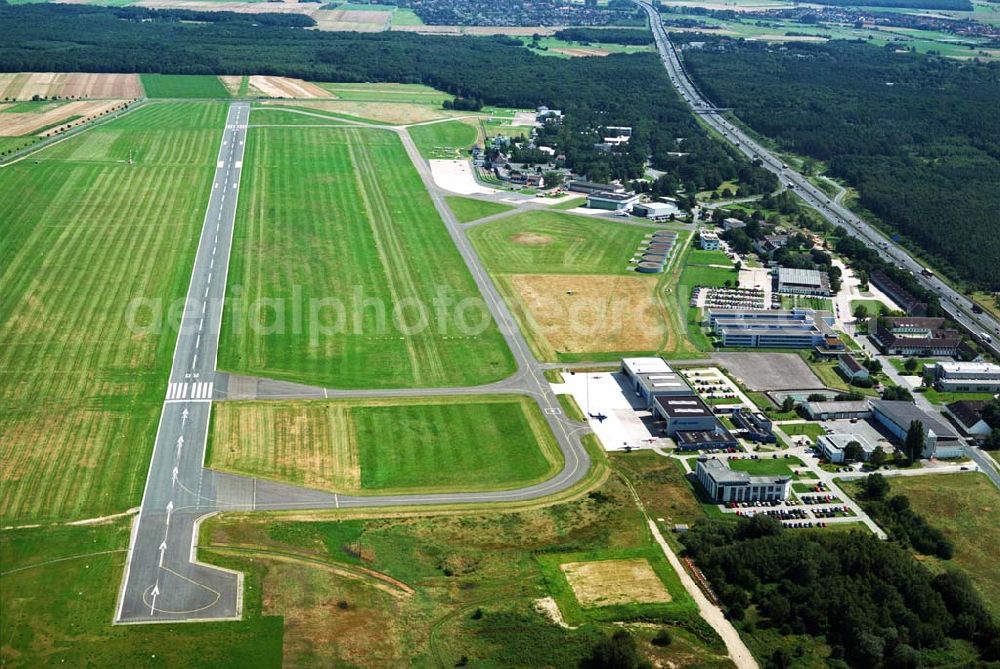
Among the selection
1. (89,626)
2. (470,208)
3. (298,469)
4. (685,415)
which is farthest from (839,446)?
(470,208)

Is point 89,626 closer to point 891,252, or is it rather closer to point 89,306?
point 89,306

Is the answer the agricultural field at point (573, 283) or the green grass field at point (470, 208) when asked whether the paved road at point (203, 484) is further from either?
the green grass field at point (470, 208)

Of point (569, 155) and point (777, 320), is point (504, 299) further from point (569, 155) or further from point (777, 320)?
point (569, 155)

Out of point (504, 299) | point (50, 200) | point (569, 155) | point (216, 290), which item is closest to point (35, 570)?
point (216, 290)

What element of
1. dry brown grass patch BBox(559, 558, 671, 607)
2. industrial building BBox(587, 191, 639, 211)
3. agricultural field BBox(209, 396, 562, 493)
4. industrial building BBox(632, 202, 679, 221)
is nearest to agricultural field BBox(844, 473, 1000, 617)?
dry brown grass patch BBox(559, 558, 671, 607)

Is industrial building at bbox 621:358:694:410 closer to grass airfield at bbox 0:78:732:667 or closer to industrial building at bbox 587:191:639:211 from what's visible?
grass airfield at bbox 0:78:732:667
